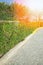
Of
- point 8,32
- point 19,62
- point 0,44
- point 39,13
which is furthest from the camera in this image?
point 39,13

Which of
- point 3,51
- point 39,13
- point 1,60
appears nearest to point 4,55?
point 3,51

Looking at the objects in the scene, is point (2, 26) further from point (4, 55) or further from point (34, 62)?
point (34, 62)

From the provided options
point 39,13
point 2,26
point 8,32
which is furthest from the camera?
point 39,13

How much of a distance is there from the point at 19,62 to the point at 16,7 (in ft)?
26.6

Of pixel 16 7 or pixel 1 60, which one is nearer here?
pixel 1 60

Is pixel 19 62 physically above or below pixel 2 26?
below

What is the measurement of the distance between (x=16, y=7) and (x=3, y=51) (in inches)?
280

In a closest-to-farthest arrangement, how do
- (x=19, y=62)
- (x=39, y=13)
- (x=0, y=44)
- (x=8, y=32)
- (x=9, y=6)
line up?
(x=19, y=62) < (x=0, y=44) < (x=8, y=32) < (x=9, y=6) < (x=39, y=13)

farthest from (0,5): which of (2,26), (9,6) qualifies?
(2,26)

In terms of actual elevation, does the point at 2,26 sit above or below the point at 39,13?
above

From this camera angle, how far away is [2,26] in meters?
8.87

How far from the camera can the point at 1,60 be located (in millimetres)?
7672

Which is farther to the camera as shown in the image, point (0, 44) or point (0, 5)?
point (0, 5)

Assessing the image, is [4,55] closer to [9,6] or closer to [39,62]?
[39,62]
